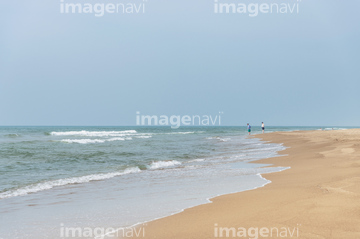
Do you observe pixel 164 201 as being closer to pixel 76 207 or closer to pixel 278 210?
pixel 76 207

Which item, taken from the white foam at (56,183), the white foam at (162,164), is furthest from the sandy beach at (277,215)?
the white foam at (162,164)

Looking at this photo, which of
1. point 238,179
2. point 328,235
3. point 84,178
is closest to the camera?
point 328,235

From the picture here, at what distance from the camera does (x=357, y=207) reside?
17.2ft

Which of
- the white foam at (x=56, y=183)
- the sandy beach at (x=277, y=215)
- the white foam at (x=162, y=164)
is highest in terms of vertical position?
the sandy beach at (x=277, y=215)

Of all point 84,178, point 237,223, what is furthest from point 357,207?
point 84,178

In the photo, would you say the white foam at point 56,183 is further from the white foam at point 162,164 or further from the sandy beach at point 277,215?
the sandy beach at point 277,215

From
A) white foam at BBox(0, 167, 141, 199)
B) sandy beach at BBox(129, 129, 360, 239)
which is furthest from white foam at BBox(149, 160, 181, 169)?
sandy beach at BBox(129, 129, 360, 239)

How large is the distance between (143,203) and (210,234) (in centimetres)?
289

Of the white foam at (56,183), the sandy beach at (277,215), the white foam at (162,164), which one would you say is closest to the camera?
the sandy beach at (277,215)

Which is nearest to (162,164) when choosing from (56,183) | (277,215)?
(56,183)

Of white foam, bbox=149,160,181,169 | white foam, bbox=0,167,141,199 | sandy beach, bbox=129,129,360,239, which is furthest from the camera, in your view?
white foam, bbox=149,160,181,169

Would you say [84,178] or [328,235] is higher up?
[328,235]

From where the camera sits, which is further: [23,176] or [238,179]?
[23,176]

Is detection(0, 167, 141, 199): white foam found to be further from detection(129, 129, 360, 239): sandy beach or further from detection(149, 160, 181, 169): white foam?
detection(129, 129, 360, 239): sandy beach
